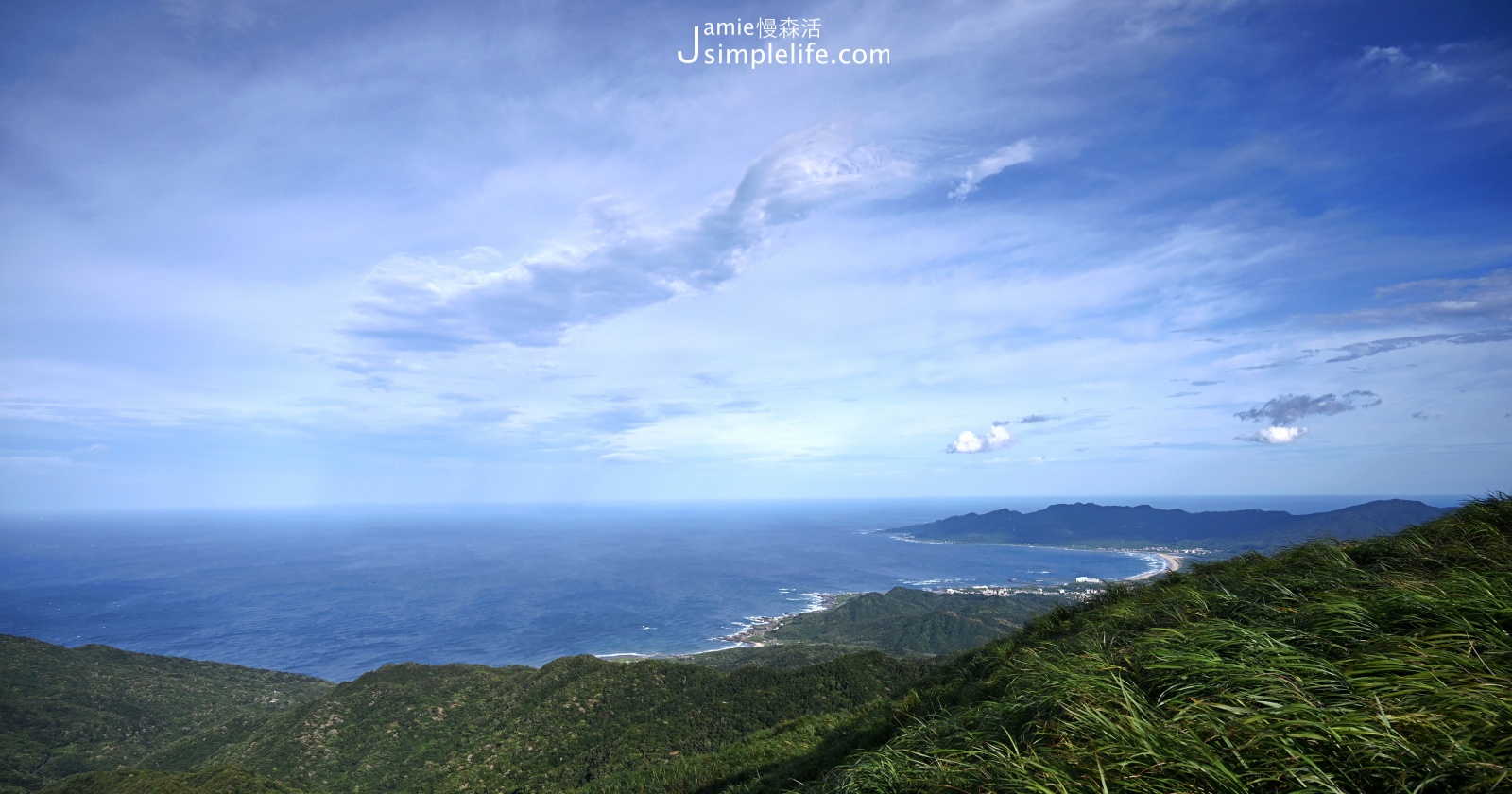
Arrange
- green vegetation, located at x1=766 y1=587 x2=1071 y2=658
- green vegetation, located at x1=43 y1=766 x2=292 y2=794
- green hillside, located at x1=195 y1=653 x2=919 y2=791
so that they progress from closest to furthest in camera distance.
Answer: green vegetation, located at x1=43 y1=766 x2=292 y2=794, green hillside, located at x1=195 y1=653 x2=919 y2=791, green vegetation, located at x1=766 y1=587 x2=1071 y2=658

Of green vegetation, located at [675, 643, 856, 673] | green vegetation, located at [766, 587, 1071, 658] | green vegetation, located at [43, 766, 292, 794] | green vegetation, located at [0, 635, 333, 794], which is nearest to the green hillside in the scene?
green vegetation, located at [43, 766, 292, 794]

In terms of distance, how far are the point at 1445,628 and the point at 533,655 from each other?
442 ft

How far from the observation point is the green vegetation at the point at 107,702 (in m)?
73.6

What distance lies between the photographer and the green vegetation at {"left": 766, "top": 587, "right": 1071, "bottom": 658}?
117 meters

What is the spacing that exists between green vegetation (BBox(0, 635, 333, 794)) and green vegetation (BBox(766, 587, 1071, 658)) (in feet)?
308

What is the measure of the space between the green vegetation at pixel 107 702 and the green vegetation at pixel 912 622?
94.0m

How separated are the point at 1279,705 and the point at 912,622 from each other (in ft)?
452

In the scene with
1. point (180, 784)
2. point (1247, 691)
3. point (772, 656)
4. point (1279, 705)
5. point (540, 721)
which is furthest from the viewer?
point (772, 656)

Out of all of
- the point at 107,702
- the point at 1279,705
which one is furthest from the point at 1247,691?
the point at 107,702

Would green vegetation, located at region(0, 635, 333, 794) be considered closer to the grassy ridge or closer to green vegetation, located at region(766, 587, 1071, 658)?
green vegetation, located at region(766, 587, 1071, 658)

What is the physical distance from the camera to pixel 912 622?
128m

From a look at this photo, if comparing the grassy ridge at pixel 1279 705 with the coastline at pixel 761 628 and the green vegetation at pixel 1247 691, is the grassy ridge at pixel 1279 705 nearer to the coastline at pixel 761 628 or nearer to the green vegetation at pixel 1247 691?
the green vegetation at pixel 1247 691

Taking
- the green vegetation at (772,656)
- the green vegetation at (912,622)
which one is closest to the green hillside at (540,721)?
the green vegetation at (772,656)

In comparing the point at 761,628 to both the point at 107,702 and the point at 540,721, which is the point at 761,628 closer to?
the point at 540,721
